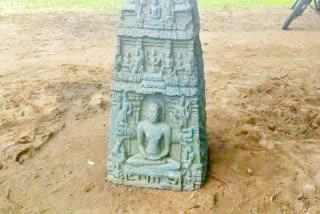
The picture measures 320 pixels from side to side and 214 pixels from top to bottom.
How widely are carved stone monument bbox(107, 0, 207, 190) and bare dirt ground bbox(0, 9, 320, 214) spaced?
24 cm

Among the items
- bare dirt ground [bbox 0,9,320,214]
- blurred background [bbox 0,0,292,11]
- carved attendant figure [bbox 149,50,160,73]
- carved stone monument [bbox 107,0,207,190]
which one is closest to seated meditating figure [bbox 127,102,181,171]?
carved stone monument [bbox 107,0,207,190]

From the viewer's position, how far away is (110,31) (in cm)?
1336

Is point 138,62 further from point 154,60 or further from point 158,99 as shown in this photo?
point 158,99

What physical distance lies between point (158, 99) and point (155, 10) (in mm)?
947

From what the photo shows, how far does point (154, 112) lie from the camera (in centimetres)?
569

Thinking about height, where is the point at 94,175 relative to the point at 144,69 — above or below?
below

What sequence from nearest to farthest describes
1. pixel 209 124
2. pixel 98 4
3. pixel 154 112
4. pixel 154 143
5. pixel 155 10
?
1. pixel 155 10
2. pixel 154 112
3. pixel 154 143
4. pixel 209 124
5. pixel 98 4

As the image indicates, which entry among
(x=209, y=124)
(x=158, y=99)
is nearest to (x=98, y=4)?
(x=209, y=124)

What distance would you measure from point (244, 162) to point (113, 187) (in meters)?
1.57

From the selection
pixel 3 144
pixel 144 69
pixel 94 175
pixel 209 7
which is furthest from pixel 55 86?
pixel 209 7

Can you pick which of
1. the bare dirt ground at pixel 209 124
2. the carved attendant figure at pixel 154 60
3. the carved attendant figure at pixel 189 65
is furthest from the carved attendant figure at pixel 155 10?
the bare dirt ground at pixel 209 124

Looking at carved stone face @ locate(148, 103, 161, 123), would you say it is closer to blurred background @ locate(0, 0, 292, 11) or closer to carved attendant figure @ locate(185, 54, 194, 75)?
carved attendant figure @ locate(185, 54, 194, 75)

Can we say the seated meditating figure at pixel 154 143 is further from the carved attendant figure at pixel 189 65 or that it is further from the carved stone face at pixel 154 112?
the carved attendant figure at pixel 189 65

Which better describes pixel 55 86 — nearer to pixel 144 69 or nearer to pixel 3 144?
pixel 3 144
